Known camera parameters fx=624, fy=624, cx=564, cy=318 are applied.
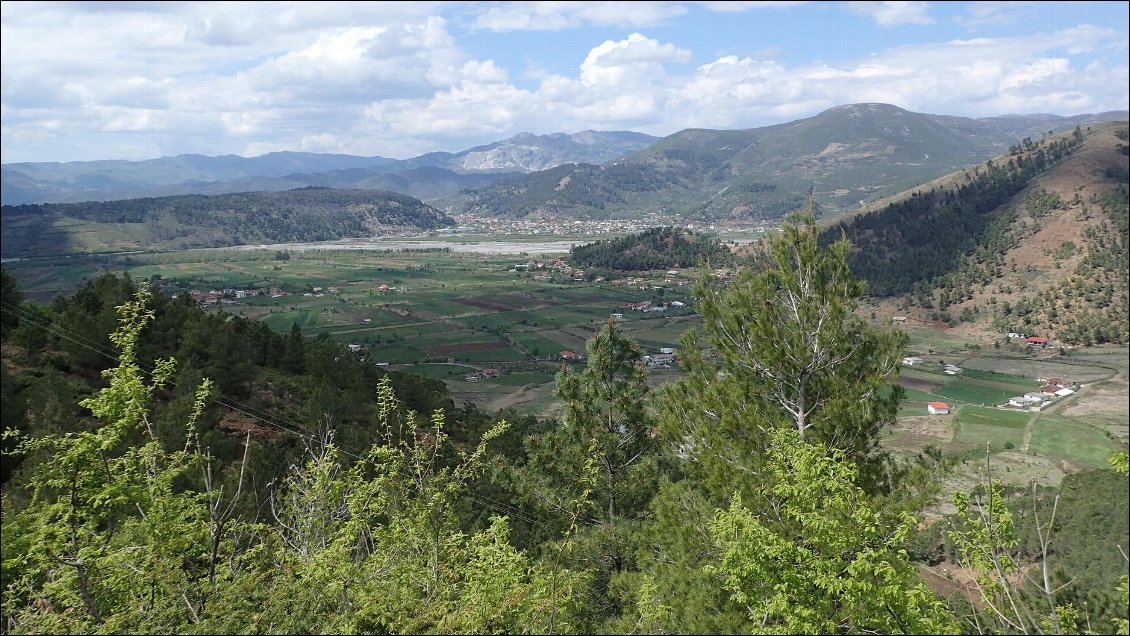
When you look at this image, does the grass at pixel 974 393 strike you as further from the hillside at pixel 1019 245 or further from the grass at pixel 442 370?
the grass at pixel 442 370

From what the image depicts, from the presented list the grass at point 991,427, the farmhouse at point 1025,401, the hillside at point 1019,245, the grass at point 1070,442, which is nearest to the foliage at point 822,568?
the grass at point 991,427

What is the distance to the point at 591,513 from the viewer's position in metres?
18.3

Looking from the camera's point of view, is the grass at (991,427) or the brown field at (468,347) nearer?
the grass at (991,427)

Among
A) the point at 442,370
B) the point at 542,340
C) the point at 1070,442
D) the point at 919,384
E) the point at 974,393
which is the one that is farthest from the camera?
the point at 542,340

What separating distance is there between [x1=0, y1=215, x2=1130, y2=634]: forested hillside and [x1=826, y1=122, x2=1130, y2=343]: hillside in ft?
318

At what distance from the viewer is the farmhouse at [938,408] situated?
232 feet

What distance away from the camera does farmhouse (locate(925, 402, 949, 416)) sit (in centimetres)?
7056

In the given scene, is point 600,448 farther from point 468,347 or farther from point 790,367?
point 468,347

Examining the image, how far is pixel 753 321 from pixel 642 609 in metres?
7.25

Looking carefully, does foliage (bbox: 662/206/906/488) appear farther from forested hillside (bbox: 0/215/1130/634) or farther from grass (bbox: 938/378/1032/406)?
grass (bbox: 938/378/1032/406)

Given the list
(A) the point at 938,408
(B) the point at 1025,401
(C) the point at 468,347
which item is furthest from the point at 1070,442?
(C) the point at 468,347

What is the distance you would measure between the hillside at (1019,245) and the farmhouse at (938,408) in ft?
133

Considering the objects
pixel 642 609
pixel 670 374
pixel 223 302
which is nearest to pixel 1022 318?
pixel 670 374

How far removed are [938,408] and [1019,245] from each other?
7757 cm
